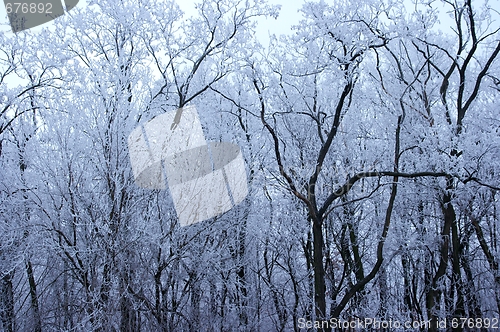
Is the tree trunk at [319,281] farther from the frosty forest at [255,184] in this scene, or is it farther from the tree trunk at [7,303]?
the tree trunk at [7,303]

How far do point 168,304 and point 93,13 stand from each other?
7.41m

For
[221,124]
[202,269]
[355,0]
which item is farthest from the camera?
[221,124]

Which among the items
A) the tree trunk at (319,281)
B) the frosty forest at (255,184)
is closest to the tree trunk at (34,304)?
the frosty forest at (255,184)

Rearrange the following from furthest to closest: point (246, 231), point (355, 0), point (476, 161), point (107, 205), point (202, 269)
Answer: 1. point (246, 231)
2. point (355, 0)
3. point (202, 269)
4. point (476, 161)
5. point (107, 205)

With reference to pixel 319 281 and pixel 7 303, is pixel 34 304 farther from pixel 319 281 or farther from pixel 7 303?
pixel 319 281

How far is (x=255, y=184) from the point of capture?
1012 cm

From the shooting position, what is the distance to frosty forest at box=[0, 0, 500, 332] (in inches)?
300

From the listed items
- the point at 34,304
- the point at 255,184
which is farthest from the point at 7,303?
the point at 255,184

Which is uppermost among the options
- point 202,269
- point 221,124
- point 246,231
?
point 221,124

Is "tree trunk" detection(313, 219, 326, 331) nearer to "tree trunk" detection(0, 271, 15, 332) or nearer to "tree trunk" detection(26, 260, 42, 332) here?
"tree trunk" detection(26, 260, 42, 332)

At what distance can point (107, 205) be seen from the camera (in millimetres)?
7211

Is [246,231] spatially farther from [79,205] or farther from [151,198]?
[79,205]

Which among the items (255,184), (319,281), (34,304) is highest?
(255,184)

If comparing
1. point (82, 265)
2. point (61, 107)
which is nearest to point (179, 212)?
point (82, 265)
